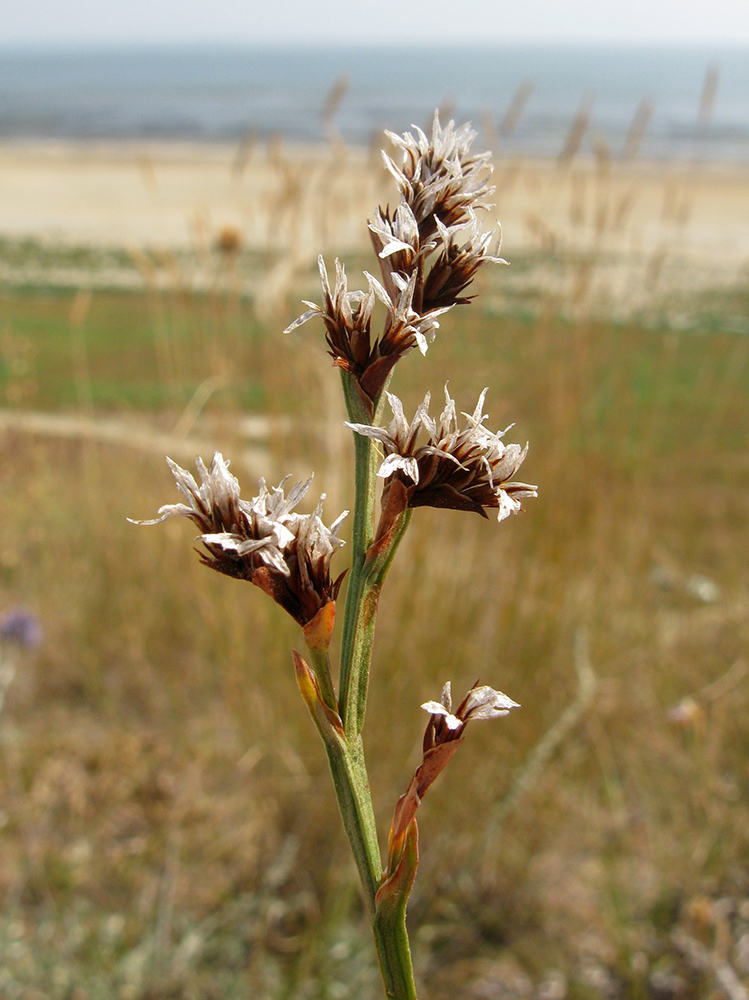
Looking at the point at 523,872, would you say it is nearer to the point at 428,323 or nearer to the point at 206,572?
the point at 206,572

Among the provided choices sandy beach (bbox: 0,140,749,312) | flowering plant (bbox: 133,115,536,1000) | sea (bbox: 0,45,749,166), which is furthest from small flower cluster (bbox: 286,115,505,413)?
sea (bbox: 0,45,749,166)

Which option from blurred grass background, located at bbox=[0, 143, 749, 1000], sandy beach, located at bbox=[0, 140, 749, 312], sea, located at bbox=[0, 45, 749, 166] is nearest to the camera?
blurred grass background, located at bbox=[0, 143, 749, 1000]

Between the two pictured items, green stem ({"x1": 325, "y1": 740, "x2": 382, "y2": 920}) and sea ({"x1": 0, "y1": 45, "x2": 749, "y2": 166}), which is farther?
sea ({"x1": 0, "y1": 45, "x2": 749, "y2": 166})

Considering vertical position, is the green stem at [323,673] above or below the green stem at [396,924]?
above

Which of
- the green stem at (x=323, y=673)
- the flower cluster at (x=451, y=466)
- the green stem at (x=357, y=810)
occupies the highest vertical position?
the flower cluster at (x=451, y=466)

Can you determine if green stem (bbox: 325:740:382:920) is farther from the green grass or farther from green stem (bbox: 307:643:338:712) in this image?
the green grass

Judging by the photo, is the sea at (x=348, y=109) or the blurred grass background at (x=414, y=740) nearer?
the blurred grass background at (x=414, y=740)

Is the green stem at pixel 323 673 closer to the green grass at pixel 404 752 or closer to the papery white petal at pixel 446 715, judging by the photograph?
the papery white petal at pixel 446 715


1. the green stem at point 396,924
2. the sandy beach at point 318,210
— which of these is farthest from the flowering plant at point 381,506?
the sandy beach at point 318,210
